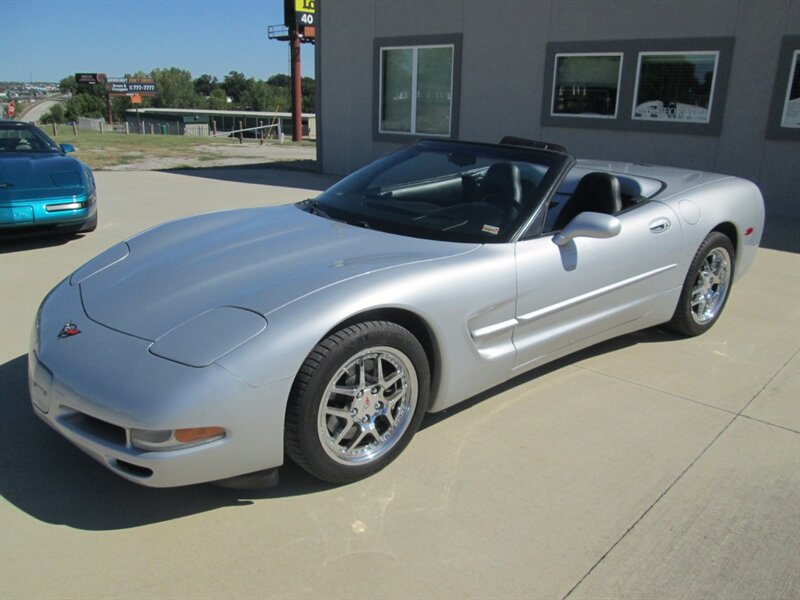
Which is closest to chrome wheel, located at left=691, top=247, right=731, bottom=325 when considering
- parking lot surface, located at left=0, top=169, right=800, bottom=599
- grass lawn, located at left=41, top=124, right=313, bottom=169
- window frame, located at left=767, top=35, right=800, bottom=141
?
parking lot surface, located at left=0, top=169, right=800, bottom=599

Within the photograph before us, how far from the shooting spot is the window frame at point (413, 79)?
39.8 feet

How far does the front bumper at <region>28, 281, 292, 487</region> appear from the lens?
229 cm

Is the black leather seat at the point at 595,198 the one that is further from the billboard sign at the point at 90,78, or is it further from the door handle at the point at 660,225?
the billboard sign at the point at 90,78

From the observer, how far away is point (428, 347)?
9.78 feet

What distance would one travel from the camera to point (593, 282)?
358cm

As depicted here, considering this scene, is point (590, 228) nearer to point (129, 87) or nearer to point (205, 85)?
point (129, 87)

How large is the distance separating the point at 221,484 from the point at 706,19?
975cm

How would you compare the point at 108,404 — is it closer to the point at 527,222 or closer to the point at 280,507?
the point at 280,507

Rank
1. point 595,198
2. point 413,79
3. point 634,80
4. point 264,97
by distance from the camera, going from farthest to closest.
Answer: point 264,97 → point 413,79 → point 634,80 → point 595,198

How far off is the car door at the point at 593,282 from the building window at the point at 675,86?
22.2 ft

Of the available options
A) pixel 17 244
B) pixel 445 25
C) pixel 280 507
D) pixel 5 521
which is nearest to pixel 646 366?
pixel 280 507

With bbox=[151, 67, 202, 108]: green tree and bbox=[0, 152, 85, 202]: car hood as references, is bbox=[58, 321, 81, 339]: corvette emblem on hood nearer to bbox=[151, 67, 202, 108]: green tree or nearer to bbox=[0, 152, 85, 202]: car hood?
bbox=[0, 152, 85, 202]: car hood

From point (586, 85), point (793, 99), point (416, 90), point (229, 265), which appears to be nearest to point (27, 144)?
point (229, 265)

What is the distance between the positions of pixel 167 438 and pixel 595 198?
9.19 ft
